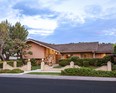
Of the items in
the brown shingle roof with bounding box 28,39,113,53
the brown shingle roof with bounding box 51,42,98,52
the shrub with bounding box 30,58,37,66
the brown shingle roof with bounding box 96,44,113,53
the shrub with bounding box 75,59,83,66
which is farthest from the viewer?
the brown shingle roof with bounding box 51,42,98,52

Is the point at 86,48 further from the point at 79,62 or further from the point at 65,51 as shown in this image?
the point at 79,62

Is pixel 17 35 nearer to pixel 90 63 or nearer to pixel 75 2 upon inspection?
pixel 90 63

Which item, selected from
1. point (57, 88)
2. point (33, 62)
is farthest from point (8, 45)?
point (57, 88)

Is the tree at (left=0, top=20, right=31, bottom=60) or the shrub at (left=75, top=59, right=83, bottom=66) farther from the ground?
the tree at (left=0, top=20, right=31, bottom=60)

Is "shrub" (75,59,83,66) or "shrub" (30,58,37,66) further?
"shrub" (30,58,37,66)

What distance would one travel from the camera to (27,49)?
2036 inches

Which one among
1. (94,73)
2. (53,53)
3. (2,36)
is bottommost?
(94,73)

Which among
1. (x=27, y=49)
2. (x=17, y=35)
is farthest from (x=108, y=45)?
(x=17, y=35)

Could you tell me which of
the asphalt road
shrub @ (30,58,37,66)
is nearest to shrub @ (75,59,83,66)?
shrub @ (30,58,37,66)

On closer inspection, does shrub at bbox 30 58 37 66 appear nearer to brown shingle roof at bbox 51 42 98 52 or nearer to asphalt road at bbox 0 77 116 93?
brown shingle roof at bbox 51 42 98 52

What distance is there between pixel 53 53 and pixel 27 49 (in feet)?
19.4

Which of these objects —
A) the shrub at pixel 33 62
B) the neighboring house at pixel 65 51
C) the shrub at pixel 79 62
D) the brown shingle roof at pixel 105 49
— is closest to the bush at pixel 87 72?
the shrub at pixel 79 62

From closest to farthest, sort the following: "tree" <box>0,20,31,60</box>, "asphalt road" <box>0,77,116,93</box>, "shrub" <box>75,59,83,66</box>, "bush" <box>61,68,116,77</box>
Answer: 1. "asphalt road" <box>0,77,116,93</box>
2. "bush" <box>61,68,116,77</box>
3. "shrub" <box>75,59,83,66</box>
4. "tree" <box>0,20,31,60</box>

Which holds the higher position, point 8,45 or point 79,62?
point 8,45
